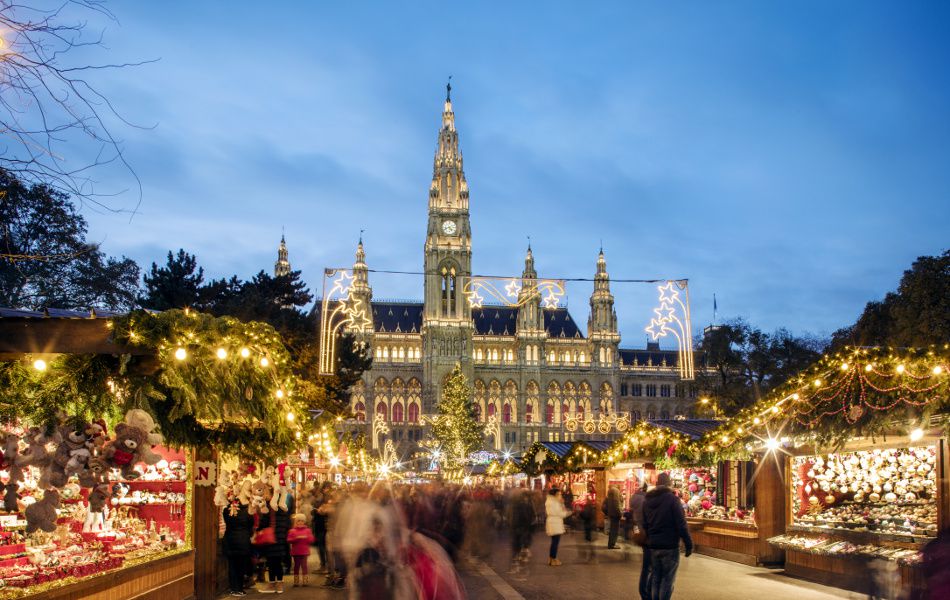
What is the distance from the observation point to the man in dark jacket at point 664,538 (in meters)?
9.28

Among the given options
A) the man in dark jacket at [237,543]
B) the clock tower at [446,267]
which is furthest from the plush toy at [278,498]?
the clock tower at [446,267]

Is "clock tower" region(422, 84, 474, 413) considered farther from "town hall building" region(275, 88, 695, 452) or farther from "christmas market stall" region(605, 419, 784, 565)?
"christmas market stall" region(605, 419, 784, 565)

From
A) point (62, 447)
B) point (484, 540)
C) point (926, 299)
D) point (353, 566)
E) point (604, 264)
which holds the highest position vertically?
point (604, 264)

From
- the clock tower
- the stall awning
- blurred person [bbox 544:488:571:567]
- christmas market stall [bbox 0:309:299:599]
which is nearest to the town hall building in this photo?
the clock tower

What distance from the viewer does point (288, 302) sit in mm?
35281

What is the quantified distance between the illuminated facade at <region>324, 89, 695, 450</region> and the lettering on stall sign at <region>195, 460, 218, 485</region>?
8129cm

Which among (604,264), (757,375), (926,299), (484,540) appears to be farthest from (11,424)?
(604,264)

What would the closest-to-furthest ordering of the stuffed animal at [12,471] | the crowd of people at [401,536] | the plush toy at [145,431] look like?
the crowd of people at [401,536]
the stuffed animal at [12,471]
the plush toy at [145,431]

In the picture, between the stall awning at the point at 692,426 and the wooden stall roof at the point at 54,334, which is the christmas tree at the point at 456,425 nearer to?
the stall awning at the point at 692,426

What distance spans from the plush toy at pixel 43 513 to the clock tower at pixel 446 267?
3581 inches

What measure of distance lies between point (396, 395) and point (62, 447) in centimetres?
9534

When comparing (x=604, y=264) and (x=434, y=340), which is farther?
(x=604, y=264)

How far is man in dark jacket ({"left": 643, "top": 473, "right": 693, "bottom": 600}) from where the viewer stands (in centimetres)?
928

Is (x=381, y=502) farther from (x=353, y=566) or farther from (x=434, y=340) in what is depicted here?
(x=434, y=340)
